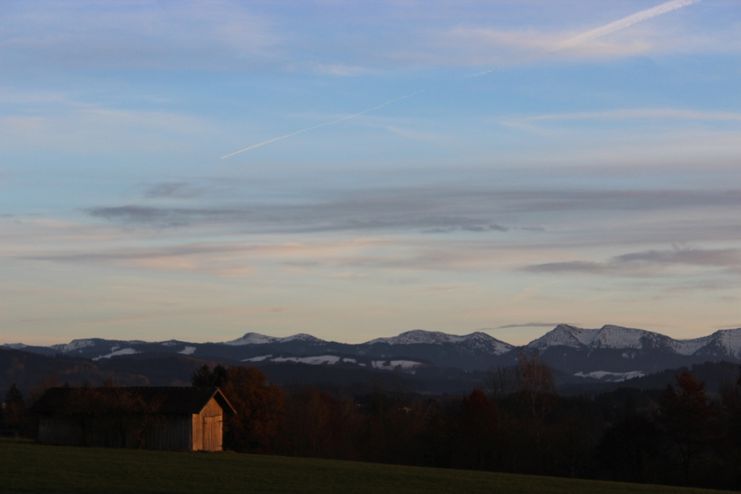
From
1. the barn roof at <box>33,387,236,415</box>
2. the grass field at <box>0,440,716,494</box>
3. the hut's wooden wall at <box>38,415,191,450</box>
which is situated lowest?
the grass field at <box>0,440,716,494</box>

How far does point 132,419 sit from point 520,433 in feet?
98.1

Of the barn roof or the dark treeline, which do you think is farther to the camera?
the dark treeline

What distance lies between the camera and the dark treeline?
281ft

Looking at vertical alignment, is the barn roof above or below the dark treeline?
above

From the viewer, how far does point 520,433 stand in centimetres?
9375

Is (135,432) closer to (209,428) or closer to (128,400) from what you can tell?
(128,400)

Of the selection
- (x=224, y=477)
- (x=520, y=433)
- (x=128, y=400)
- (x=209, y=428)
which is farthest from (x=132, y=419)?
(x=224, y=477)

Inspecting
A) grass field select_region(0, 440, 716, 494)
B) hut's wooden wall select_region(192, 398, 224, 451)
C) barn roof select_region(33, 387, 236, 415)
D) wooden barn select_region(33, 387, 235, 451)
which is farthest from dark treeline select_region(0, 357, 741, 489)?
grass field select_region(0, 440, 716, 494)

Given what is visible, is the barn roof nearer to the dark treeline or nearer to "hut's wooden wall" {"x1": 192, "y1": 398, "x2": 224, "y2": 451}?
"hut's wooden wall" {"x1": 192, "y1": 398, "x2": 224, "y2": 451}

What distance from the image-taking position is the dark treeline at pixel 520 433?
85.7 meters

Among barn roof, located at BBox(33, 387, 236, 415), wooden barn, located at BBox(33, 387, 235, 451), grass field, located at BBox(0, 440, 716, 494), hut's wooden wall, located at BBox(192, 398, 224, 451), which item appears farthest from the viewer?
barn roof, located at BBox(33, 387, 236, 415)

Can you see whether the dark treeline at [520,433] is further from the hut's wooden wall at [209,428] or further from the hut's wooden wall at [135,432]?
→ the hut's wooden wall at [135,432]

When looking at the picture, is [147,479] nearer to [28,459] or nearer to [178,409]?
[28,459]

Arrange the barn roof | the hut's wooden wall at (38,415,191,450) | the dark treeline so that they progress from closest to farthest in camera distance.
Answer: the hut's wooden wall at (38,415,191,450) < the barn roof < the dark treeline
